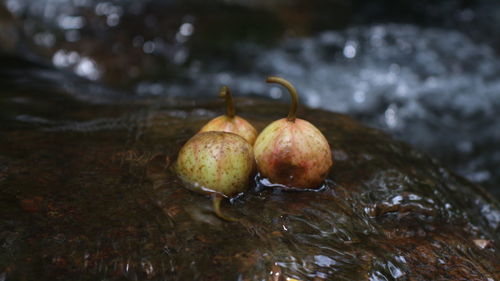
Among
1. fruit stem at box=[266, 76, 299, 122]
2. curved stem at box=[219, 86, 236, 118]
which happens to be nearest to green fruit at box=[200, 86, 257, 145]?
curved stem at box=[219, 86, 236, 118]

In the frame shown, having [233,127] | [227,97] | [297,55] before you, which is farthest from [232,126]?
[297,55]

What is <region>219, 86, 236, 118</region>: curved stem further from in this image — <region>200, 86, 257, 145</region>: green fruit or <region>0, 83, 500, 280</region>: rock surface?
<region>0, 83, 500, 280</region>: rock surface

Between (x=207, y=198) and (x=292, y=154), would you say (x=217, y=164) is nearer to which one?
(x=207, y=198)

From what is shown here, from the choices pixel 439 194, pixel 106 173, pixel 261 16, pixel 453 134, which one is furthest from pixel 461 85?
pixel 106 173

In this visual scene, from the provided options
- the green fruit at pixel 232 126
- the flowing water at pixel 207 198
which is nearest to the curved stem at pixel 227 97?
the green fruit at pixel 232 126

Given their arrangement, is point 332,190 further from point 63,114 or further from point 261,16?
point 261,16

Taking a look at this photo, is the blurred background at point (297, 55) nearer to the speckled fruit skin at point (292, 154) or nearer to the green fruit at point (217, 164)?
the speckled fruit skin at point (292, 154)

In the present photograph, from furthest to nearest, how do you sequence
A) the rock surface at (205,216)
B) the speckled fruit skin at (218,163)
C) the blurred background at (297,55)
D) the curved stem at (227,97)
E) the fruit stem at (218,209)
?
1. the blurred background at (297,55)
2. the curved stem at (227,97)
3. the speckled fruit skin at (218,163)
4. the fruit stem at (218,209)
5. the rock surface at (205,216)
